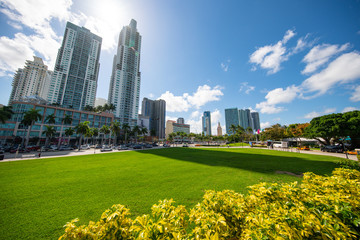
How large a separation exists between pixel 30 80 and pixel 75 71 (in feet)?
179

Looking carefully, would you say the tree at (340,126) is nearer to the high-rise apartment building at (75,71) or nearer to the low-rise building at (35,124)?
the low-rise building at (35,124)

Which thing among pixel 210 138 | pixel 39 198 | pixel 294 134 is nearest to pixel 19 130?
pixel 39 198

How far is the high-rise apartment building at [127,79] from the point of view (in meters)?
105

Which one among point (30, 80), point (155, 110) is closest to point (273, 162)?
point (155, 110)

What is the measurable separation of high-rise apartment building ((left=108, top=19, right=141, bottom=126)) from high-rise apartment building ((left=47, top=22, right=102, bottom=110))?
20.5 meters

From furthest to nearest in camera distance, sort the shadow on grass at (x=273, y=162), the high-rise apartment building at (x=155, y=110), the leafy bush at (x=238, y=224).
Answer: the high-rise apartment building at (x=155, y=110)
the shadow on grass at (x=273, y=162)
the leafy bush at (x=238, y=224)

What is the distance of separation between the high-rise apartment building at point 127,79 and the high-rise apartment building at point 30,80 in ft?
240

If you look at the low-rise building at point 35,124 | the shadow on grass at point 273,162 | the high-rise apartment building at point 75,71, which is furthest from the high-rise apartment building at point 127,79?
the shadow on grass at point 273,162

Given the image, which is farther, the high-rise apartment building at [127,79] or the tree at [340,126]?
the high-rise apartment building at [127,79]

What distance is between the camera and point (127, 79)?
11000 centimetres

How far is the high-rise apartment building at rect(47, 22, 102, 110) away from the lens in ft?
322

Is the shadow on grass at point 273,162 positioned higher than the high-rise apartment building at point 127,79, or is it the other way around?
the high-rise apartment building at point 127,79

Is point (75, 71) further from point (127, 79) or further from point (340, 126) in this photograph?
point (340, 126)

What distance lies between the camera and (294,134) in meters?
55.7
